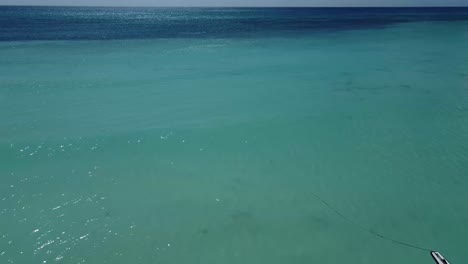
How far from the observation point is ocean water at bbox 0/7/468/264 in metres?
4.72

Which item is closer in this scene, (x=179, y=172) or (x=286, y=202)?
(x=286, y=202)

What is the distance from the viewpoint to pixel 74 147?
720 centimetres

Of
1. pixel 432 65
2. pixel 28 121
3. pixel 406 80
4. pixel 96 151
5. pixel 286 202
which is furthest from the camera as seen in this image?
pixel 432 65

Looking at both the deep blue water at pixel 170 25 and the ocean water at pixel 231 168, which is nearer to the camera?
the ocean water at pixel 231 168

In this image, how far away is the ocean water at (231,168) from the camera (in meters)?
4.72

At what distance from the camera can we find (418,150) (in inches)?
285

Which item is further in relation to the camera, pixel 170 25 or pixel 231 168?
pixel 170 25

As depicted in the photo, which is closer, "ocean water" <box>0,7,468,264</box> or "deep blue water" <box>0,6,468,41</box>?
"ocean water" <box>0,7,468,264</box>

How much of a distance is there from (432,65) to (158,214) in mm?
14541

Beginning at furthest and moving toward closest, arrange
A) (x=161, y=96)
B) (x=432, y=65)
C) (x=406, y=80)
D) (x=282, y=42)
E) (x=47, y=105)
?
(x=282, y=42), (x=432, y=65), (x=406, y=80), (x=161, y=96), (x=47, y=105)

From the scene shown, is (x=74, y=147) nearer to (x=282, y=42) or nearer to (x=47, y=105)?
(x=47, y=105)

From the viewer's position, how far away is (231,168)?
666 centimetres

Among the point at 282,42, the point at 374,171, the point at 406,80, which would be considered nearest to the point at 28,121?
the point at 374,171

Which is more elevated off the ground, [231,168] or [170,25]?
[231,168]
